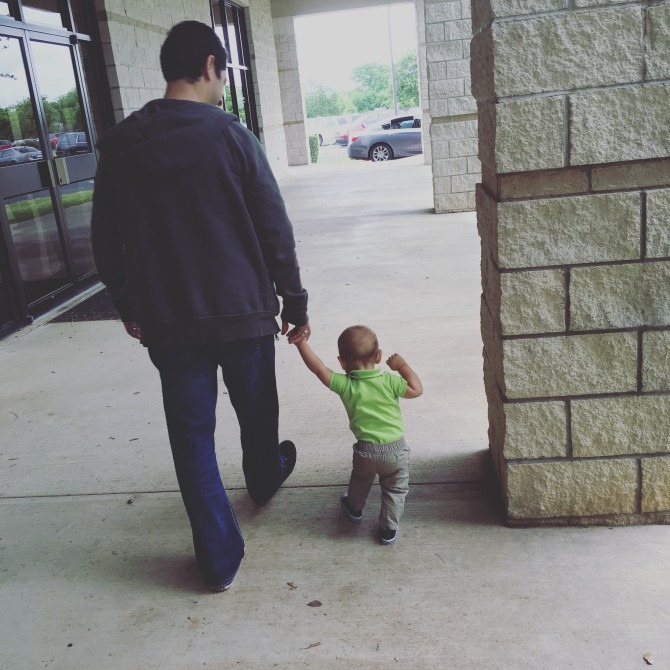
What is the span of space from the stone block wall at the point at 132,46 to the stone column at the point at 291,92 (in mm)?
10980

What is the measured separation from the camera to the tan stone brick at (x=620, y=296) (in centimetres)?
229

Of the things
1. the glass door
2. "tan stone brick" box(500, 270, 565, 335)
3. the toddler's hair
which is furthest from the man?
the glass door

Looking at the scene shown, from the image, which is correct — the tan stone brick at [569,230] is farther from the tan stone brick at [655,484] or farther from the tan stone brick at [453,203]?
the tan stone brick at [453,203]

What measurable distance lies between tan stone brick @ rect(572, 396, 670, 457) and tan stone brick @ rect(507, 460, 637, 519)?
0.06 m

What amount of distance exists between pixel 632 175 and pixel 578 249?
0.28 meters

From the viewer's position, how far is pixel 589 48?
6.89 feet

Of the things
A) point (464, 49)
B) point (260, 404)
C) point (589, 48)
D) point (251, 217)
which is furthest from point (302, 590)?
point (464, 49)

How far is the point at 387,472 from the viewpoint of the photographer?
2520mm

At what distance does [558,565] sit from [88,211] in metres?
6.97

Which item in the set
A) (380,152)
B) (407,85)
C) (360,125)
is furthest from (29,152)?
(407,85)

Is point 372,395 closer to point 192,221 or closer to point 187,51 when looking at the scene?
point 192,221

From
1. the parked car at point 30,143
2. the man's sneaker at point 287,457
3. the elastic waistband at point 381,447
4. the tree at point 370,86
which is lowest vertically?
the man's sneaker at point 287,457

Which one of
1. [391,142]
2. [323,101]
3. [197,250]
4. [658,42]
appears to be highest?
[323,101]

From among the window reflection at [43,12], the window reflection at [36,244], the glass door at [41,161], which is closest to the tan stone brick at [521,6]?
the glass door at [41,161]
